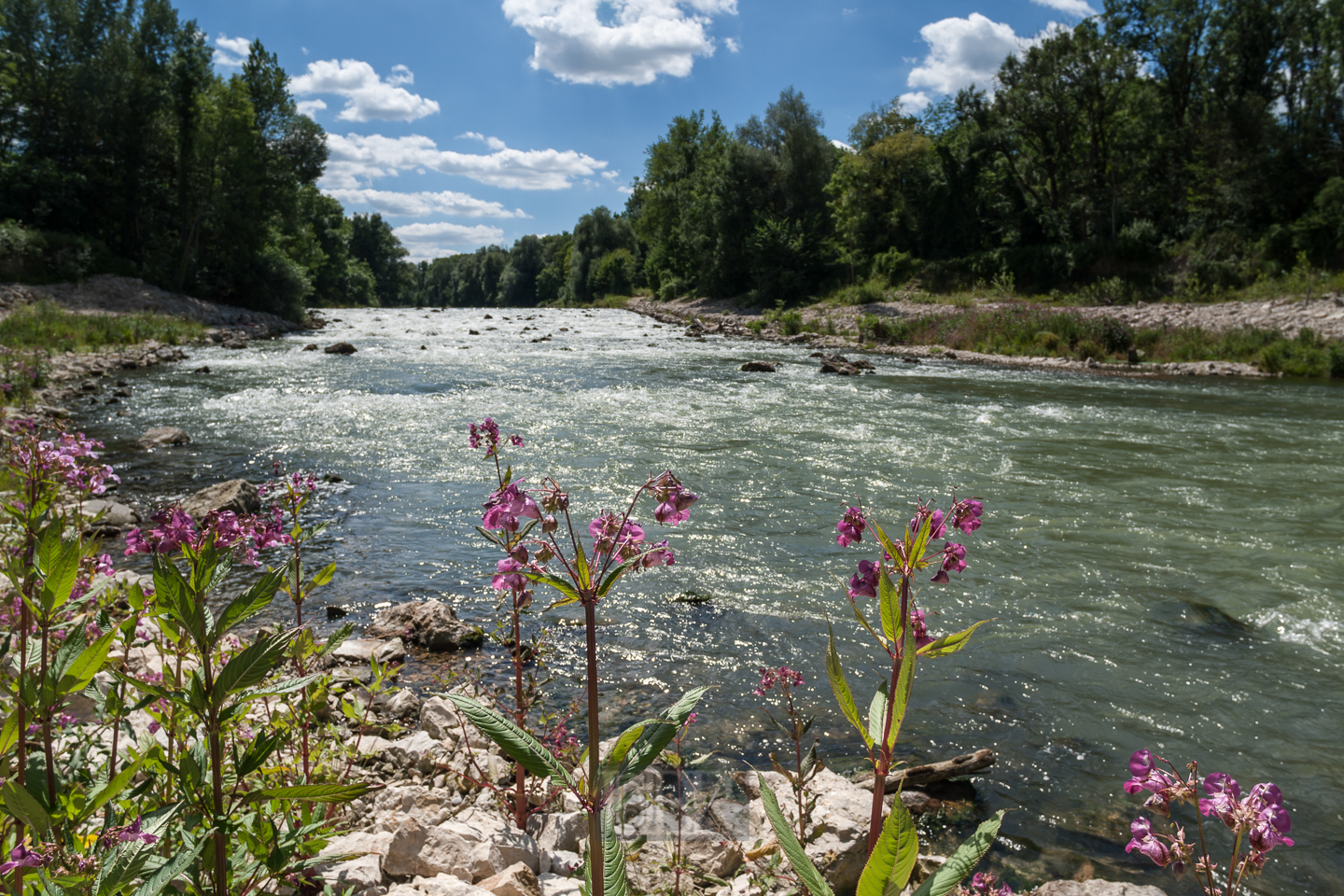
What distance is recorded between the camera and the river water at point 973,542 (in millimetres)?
4562

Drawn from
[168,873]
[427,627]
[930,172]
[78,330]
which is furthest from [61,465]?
[930,172]

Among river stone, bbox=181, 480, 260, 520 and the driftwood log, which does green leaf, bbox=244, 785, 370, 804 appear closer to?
the driftwood log

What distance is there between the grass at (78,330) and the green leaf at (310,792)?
72.2ft

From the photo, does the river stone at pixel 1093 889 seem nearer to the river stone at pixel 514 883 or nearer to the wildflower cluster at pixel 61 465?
the river stone at pixel 514 883

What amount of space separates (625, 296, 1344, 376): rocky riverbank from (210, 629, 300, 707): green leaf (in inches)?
961

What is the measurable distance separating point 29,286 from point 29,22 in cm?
1669

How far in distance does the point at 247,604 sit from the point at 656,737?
2.91ft

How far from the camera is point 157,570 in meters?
1.48

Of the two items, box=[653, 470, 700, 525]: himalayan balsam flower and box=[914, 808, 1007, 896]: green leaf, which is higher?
box=[653, 470, 700, 525]: himalayan balsam flower

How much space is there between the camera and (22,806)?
1.52 metres

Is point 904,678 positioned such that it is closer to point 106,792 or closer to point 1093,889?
point 106,792

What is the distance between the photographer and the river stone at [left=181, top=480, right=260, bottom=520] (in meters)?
7.97

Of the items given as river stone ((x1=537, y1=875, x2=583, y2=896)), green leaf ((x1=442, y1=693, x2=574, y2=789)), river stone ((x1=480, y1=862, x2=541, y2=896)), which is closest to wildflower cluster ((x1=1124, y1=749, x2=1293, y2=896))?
green leaf ((x1=442, y1=693, x2=574, y2=789))

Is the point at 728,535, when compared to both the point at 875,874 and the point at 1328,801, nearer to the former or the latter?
the point at 1328,801
